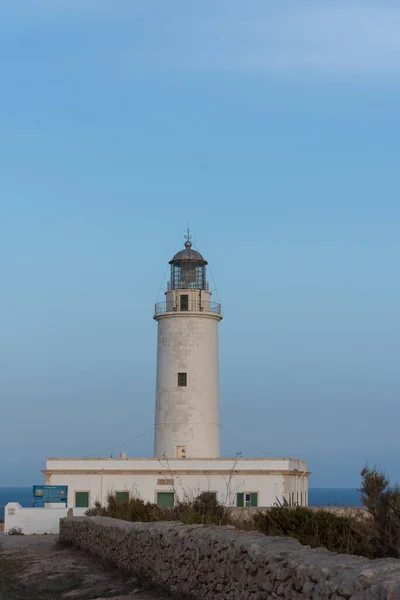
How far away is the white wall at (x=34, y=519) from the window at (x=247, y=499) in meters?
6.80

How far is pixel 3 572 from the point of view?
15781mm

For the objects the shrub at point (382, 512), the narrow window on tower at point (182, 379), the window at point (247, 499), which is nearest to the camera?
the shrub at point (382, 512)

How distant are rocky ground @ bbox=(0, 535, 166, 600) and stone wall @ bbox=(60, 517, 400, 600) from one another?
0.95ft

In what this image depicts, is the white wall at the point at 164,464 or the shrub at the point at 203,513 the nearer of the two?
the shrub at the point at 203,513

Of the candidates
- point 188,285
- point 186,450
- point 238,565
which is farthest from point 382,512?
point 188,285

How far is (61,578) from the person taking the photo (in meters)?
14.6

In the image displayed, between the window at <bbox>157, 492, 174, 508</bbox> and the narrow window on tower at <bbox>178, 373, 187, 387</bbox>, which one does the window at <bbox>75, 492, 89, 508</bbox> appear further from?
the narrow window on tower at <bbox>178, 373, 187, 387</bbox>

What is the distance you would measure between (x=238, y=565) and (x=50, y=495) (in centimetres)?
2445

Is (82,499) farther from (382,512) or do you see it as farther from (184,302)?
(382,512)

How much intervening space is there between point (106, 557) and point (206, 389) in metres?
19.6

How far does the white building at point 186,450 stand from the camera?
33.1 meters

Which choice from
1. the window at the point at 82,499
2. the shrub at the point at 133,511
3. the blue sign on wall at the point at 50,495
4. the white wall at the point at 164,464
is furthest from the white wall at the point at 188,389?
the shrub at the point at 133,511

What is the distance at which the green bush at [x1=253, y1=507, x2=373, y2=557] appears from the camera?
972 centimetres

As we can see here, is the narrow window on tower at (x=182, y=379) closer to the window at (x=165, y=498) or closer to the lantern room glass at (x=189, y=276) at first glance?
the lantern room glass at (x=189, y=276)
